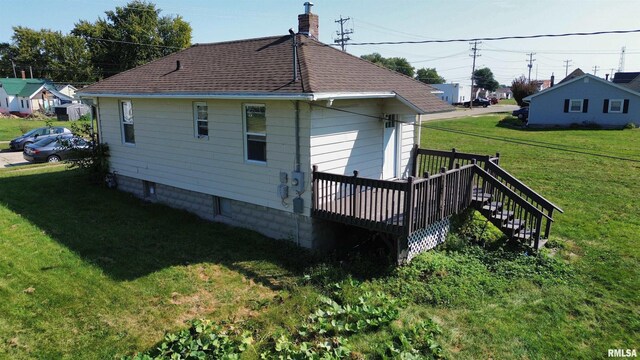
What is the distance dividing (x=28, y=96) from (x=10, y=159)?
38.5 meters

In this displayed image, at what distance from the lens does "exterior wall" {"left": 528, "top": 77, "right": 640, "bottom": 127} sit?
33594 millimetres

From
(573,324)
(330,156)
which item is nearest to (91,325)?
(330,156)

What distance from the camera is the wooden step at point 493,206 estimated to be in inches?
391

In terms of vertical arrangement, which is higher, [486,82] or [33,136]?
[486,82]

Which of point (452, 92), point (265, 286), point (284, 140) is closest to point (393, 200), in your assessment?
point (284, 140)

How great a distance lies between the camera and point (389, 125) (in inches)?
441

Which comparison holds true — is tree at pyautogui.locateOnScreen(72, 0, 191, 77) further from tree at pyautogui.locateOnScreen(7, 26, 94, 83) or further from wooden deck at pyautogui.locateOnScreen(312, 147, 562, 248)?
wooden deck at pyautogui.locateOnScreen(312, 147, 562, 248)

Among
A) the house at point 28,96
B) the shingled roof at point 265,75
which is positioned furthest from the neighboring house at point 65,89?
the shingled roof at point 265,75

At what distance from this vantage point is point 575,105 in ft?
116

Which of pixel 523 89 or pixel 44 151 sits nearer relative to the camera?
pixel 44 151

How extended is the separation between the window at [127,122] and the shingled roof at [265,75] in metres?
0.52

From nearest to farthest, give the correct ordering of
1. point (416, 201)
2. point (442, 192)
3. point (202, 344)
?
point (202, 344) < point (416, 201) < point (442, 192)

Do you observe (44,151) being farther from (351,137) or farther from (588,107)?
(588,107)

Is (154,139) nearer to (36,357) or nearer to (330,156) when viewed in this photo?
(330,156)
